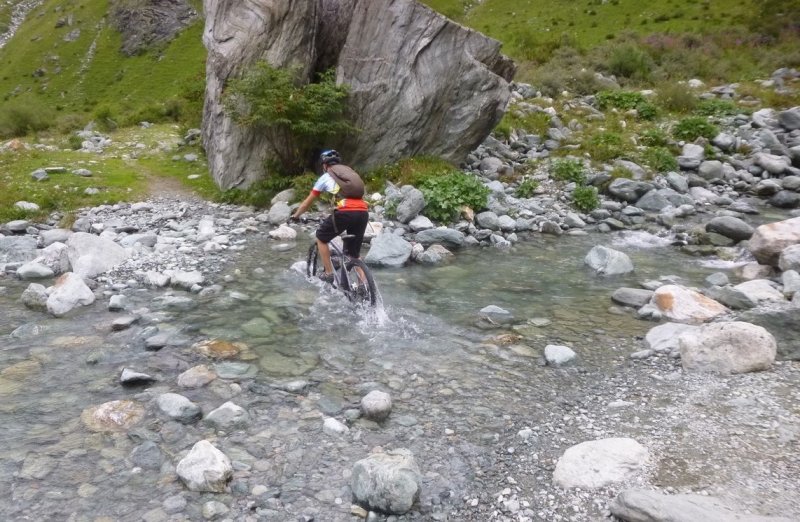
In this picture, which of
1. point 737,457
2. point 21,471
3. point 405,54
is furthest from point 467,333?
point 405,54

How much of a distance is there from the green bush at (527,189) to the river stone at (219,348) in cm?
1219

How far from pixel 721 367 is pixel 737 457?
6.44 ft

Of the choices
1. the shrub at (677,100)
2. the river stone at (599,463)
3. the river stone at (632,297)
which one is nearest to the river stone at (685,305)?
the river stone at (632,297)

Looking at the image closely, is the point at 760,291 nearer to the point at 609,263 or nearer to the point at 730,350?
the point at 609,263

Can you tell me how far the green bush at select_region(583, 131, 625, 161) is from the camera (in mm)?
20375

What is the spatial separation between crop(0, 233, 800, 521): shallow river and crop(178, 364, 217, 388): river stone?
0.38ft

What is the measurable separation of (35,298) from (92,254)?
6.41ft

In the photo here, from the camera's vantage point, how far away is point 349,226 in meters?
9.33

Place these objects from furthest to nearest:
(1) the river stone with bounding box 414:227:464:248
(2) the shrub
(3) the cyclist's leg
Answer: (2) the shrub, (1) the river stone with bounding box 414:227:464:248, (3) the cyclist's leg

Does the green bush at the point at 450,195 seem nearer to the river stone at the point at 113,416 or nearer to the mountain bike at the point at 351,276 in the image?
the mountain bike at the point at 351,276

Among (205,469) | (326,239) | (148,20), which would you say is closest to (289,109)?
(326,239)

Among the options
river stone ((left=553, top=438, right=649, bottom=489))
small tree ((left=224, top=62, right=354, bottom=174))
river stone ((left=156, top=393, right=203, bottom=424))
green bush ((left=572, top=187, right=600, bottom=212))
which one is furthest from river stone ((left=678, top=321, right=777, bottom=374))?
small tree ((left=224, top=62, right=354, bottom=174))

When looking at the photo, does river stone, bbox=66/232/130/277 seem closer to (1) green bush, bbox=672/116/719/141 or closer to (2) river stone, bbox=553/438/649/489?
(2) river stone, bbox=553/438/649/489

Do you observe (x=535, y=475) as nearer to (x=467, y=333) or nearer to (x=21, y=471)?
(x=467, y=333)
